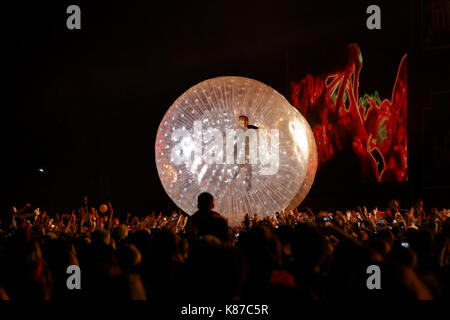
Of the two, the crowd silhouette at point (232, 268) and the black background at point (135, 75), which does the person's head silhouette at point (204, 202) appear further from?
the black background at point (135, 75)

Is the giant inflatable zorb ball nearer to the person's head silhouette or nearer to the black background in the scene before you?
the person's head silhouette

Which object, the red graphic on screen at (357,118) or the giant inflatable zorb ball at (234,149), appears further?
the red graphic on screen at (357,118)

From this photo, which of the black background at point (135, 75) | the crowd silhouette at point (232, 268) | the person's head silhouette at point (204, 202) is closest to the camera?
the crowd silhouette at point (232, 268)

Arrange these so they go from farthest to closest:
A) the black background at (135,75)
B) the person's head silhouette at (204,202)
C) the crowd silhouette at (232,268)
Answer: the black background at (135,75) < the person's head silhouette at (204,202) < the crowd silhouette at (232,268)

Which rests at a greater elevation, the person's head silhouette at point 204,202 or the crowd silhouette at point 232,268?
the person's head silhouette at point 204,202

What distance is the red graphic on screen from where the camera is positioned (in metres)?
12.9

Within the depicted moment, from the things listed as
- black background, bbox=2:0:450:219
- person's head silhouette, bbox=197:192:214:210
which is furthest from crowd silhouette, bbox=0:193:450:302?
black background, bbox=2:0:450:219

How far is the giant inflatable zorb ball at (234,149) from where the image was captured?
734cm

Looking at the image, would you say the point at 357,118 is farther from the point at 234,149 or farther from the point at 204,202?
the point at 204,202

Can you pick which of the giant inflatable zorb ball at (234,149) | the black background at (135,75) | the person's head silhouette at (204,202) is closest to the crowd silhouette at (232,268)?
the person's head silhouette at (204,202)

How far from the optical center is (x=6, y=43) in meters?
11.5

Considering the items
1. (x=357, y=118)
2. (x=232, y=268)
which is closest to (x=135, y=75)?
(x=357, y=118)

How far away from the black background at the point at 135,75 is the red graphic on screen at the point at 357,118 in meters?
0.31
